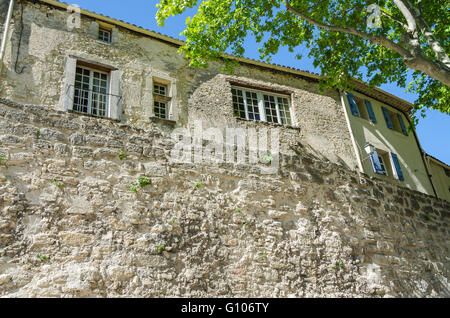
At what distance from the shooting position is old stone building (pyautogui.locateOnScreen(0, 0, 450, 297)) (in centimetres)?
568

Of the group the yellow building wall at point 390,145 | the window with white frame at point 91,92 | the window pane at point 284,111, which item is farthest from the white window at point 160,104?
the yellow building wall at point 390,145

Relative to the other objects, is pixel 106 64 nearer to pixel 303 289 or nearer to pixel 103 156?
pixel 103 156

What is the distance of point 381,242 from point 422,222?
189cm

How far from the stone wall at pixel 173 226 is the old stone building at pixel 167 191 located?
0.02 m

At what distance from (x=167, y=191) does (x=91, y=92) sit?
3.43 meters

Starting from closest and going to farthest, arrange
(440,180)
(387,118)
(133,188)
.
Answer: (133,188), (387,118), (440,180)

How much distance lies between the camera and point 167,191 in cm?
674

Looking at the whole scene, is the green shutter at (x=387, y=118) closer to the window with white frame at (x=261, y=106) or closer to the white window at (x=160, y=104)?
the window with white frame at (x=261, y=106)

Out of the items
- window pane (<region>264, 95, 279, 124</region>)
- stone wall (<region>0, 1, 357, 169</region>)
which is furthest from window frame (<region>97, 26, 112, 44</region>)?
window pane (<region>264, 95, 279, 124</region>)

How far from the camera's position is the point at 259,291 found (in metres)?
6.22

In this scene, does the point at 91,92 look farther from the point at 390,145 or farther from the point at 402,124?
the point at 402,124

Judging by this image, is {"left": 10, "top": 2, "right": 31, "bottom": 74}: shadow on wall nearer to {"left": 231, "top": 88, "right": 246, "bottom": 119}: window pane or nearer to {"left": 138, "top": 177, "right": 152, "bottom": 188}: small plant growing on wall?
{"left": 138, "top": 177, "right": 152, "bottom": 188}: small plant growing on wall

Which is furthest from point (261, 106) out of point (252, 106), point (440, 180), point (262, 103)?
point (440, 180)

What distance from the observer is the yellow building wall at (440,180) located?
13406 millimetres
